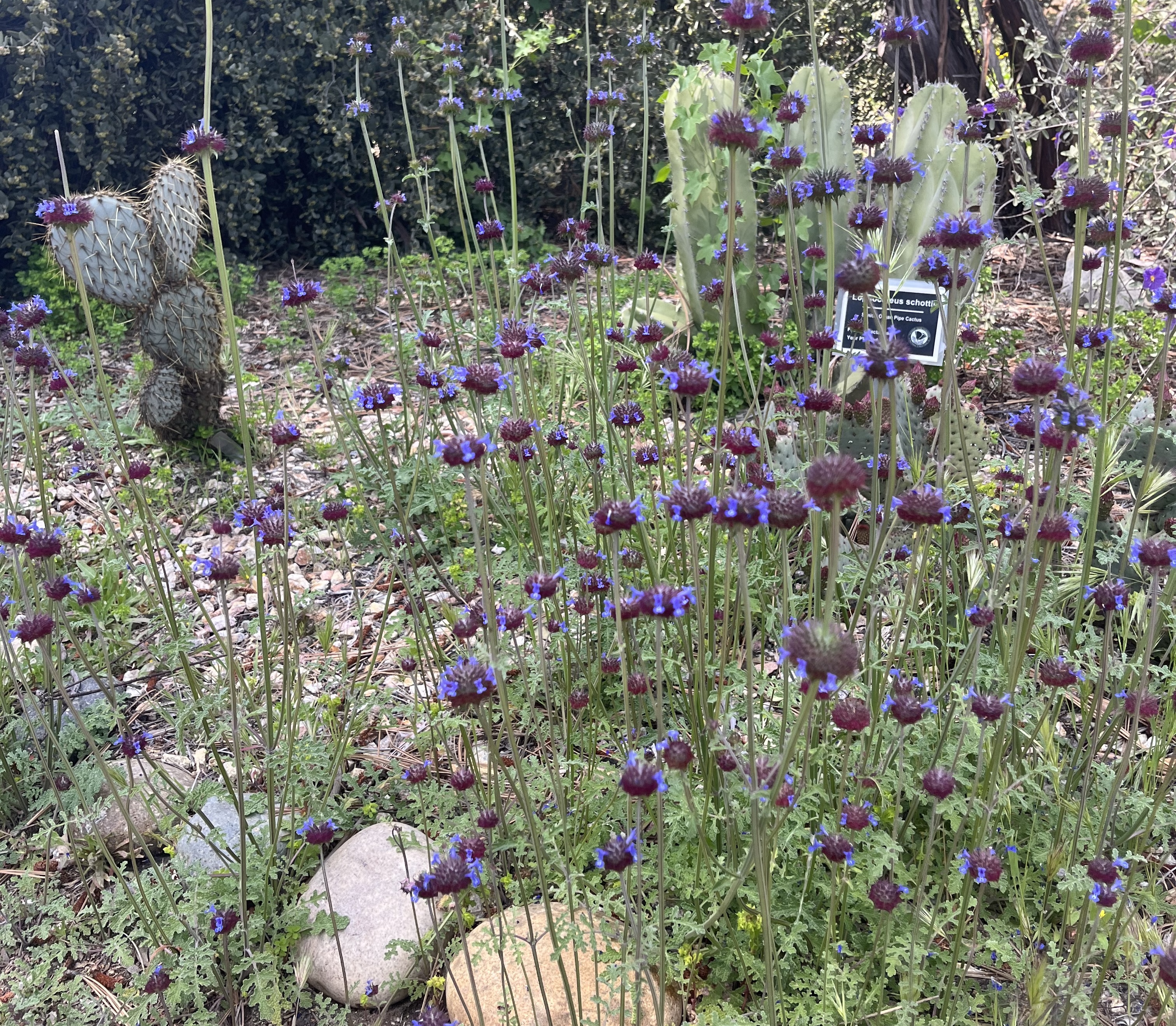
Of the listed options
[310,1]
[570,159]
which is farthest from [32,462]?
[570,159]

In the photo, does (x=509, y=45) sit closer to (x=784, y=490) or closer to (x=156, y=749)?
(x=156, y=749)

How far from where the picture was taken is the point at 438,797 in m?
2.34

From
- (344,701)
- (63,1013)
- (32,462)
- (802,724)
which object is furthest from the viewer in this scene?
(32,462)

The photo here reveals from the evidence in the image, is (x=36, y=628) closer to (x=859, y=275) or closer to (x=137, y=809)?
(x=137, y=809)

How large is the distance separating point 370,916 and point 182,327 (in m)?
3.32

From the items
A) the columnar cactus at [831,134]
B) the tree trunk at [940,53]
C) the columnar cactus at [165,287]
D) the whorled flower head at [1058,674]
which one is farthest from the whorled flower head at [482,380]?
the tree trunk at [940,53]

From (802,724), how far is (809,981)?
1034mm

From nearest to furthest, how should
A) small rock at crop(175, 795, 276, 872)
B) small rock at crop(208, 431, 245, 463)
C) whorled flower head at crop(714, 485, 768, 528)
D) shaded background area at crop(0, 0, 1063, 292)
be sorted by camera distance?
whorled flower head at crop(714, 485, 768, 528) < small rock at crop(175, 795, 276, 872) < small rock at crop(208, 431, 245, 463) < shaded background area at crop(0, 0, 1063, 292)

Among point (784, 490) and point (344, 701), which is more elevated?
point (784, 490)

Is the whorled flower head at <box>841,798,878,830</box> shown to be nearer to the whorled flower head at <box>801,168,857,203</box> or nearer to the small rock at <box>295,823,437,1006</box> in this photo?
the small rock at <box>295,823,437,1006</box>

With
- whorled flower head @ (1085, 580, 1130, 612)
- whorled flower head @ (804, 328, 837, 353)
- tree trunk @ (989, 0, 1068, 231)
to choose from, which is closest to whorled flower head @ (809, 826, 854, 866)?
whorled flower head @ (1085, 580, 1130, 612)

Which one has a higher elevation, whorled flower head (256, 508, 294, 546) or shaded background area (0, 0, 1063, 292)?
shaded background area (0, 0, 1063, 292)

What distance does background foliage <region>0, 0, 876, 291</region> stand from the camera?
6.27m

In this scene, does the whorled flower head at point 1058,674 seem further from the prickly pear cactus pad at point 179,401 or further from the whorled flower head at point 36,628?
the prickly pear cactus pad at point 179,401
